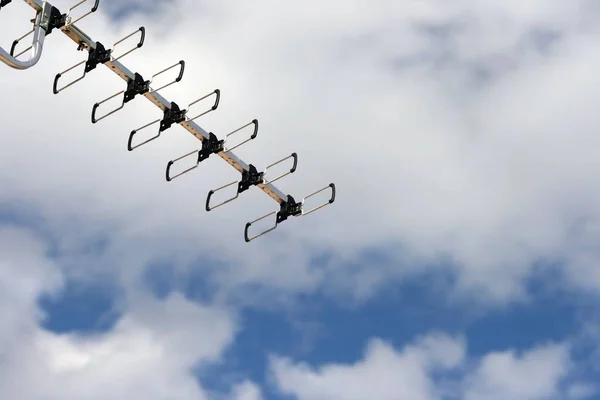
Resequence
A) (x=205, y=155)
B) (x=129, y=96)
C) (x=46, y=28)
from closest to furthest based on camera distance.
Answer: (x=46, y=28)
(x=129, y=96)
(x=205, y=155)

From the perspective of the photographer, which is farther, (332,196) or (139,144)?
(332,196)

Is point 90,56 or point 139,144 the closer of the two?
point 90,56

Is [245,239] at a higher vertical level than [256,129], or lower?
lower

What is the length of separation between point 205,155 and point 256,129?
70.5 inches

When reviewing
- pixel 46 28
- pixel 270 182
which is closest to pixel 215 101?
pixel 270 182

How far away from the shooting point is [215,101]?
31.2m

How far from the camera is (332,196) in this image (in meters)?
33.7

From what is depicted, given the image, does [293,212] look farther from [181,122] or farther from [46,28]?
[46,28]

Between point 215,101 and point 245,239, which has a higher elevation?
point 215,101

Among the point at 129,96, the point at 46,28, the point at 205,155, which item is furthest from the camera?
the point at 205,155

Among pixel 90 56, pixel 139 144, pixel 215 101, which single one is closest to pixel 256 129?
pixel 215 101

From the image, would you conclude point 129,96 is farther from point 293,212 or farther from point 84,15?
point 293,212

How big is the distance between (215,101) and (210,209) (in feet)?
12.4

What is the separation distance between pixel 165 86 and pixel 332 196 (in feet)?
22.1
